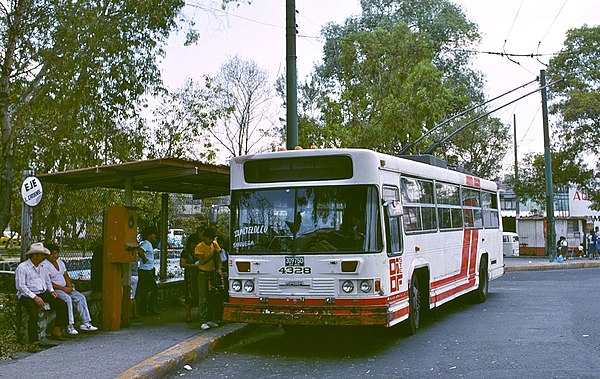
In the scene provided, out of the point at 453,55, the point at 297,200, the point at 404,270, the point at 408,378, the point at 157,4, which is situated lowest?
the point at 408,378

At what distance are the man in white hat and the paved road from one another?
7.96 ft

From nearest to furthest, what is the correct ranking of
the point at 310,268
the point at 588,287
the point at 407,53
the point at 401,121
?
the point at 310,268
the point at 588,287
the point at 401,121
the point at 407,53

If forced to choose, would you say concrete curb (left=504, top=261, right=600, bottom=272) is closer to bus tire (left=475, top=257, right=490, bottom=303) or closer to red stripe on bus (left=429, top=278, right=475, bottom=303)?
bus tire (left=475, top=257, right=490, bottom=303)

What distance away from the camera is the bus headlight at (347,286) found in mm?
10117

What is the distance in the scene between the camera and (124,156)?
1891 centimetres

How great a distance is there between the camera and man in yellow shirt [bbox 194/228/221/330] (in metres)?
12.3

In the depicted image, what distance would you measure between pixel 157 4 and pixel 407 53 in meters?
21.0

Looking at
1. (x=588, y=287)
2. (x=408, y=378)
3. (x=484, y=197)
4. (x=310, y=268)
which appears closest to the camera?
(x=408, y=378)

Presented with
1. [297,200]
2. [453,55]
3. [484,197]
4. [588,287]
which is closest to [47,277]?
[297,200]

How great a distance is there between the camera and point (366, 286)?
33.2ft

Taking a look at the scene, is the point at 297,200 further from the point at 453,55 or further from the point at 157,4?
the point at 453,55

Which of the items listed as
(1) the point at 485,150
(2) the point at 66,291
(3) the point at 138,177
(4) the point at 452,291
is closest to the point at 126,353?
(2) the point at 66,291

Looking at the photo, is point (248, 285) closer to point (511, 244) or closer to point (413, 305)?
point (413, 305)

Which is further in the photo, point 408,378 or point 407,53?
point 407,53
